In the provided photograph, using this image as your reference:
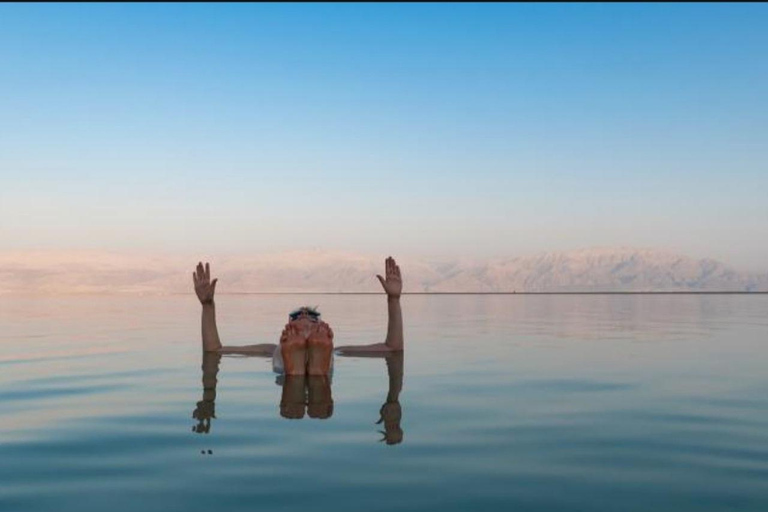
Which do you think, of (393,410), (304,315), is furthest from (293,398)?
(304,315)

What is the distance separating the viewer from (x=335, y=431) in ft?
37.1

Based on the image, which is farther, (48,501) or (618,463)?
(618,463)

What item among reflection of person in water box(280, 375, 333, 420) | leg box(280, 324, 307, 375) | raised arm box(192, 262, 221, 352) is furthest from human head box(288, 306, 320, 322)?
raised arm box(192, 262, 221, 352)

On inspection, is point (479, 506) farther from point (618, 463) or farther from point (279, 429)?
point (279, 429)

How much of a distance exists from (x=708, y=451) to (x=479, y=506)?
14.1 feet

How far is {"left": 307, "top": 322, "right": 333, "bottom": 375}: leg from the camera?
16672 millimetres

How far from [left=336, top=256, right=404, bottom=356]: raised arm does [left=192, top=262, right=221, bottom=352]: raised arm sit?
389 cm

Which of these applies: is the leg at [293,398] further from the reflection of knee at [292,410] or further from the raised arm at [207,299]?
the raised arm at [207,299]

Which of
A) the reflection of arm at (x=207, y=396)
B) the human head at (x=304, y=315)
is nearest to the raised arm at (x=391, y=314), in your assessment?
the human head at (x=304, y=315)

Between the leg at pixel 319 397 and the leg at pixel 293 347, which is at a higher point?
the leg at pixel 293 347

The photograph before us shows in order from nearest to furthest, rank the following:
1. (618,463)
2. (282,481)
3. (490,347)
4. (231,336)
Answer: (282,481) → (618,463) → (490,347) → (231,336)

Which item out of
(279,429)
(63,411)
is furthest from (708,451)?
(63,411)

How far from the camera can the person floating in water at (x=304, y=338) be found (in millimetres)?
16797

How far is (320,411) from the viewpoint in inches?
520
